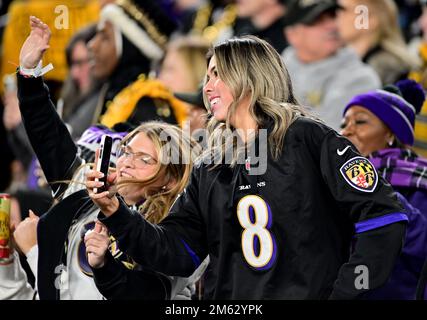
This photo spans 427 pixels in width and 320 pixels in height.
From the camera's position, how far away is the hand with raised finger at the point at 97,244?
3879 mm

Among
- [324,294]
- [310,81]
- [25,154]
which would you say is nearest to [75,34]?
[25,154]

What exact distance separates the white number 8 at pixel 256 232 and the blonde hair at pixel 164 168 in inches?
29.2

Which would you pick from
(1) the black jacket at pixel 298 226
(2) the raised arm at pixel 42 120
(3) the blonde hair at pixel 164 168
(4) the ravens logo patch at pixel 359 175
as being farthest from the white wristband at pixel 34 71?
(4) the ravens logo patch at pixel 359 175

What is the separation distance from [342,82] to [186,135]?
2250mm

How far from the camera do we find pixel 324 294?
356 cm

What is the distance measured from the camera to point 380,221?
11.3 feet

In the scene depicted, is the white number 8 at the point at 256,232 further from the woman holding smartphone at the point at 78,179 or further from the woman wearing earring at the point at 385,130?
the woman wearing earring at the point at 385,130

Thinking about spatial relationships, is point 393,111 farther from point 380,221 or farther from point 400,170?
point 380,221

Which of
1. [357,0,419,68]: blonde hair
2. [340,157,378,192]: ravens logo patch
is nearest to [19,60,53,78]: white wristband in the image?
[340,157,378,192]: ravens logo patch

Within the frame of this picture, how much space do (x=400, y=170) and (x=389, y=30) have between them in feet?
6.99

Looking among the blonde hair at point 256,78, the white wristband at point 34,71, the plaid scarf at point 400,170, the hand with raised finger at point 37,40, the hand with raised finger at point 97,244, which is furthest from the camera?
the plaid scarf at point 400,170
